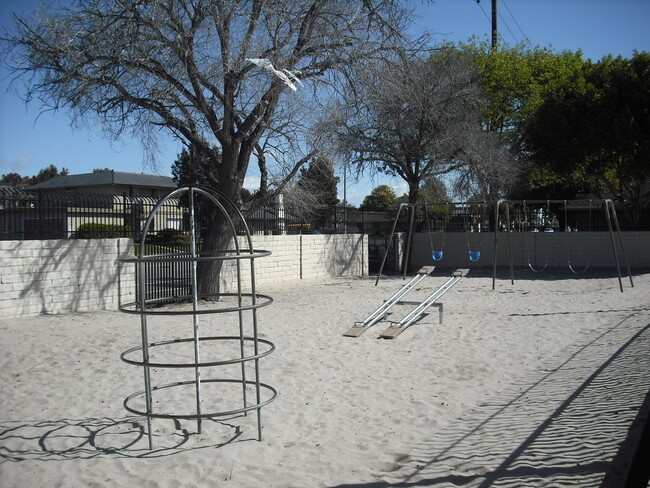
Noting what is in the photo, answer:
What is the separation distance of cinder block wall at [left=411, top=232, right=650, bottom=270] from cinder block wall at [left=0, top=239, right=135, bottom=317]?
12.5 m

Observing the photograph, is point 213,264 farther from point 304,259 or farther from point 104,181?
point 104,181

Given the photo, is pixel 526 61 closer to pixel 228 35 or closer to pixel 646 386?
pixel 228 35

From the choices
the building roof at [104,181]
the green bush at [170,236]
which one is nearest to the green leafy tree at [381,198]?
the building roof at [104,181]

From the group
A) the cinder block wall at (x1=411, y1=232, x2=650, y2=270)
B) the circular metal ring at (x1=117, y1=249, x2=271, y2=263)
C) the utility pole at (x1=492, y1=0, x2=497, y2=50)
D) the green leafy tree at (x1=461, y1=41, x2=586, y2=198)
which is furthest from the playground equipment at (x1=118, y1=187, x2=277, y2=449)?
the utility pole at (x1=492, y1=0, x2=497, y2=50)

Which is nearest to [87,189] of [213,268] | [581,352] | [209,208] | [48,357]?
[209,208]

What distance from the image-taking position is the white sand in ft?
14.5

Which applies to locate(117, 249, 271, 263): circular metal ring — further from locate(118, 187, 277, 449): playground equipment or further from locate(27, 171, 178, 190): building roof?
locate(27, 171, 178, 190): building roof

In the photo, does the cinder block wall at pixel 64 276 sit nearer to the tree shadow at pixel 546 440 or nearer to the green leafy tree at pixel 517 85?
the tree shadow at pixel 546 440

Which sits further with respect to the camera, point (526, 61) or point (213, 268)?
A: point (526, 61)

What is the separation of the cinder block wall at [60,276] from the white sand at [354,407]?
458 millimetres

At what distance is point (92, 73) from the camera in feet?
41.0

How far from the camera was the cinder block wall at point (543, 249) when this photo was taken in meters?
22.9

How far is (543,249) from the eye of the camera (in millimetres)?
24312

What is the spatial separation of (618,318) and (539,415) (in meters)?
6.68
